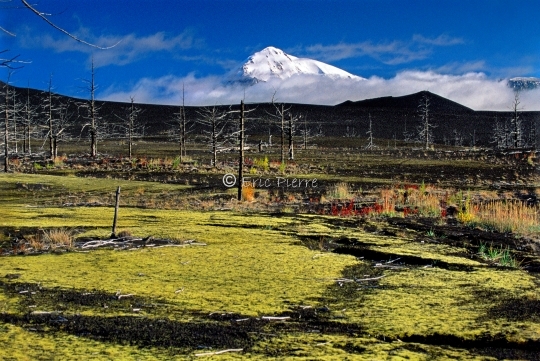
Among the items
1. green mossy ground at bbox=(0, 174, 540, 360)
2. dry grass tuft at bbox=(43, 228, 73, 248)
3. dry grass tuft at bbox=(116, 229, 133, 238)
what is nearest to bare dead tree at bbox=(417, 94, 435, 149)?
dry grass tuft at bbox=(116, 229, 133, 238)

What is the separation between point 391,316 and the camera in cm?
493

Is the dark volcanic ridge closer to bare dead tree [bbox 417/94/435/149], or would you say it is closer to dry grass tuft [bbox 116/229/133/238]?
bare dead tree [bbox 417/94/435/149]

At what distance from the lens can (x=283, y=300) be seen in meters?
5.55

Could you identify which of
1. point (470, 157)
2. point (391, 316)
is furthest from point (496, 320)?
point (470, 157)

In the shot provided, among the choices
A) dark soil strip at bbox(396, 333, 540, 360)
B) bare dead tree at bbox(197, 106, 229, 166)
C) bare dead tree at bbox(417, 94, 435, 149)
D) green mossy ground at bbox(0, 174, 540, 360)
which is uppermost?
bare dead tree at bbox(417, 94, 435, 149)

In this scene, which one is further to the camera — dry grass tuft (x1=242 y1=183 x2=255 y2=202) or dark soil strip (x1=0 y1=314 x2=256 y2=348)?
dry grass tuft (x1=242 y1=183 x2=255 y2=202)

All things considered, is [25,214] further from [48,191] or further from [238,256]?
[48,191]

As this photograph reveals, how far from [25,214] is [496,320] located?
13.5 meters

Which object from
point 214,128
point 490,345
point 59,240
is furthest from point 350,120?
point 490,345

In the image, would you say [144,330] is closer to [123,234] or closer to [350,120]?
[123,234]

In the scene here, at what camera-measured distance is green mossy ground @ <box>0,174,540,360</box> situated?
4.04 m

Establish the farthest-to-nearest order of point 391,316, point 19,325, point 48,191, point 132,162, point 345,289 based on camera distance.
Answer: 1. point 132,162
2. point 48,191
3. point 345,289
4. point 391,316
5. point 19,325

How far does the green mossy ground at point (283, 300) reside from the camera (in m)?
4.04

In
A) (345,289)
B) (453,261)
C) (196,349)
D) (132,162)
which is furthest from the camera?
(132,162)
